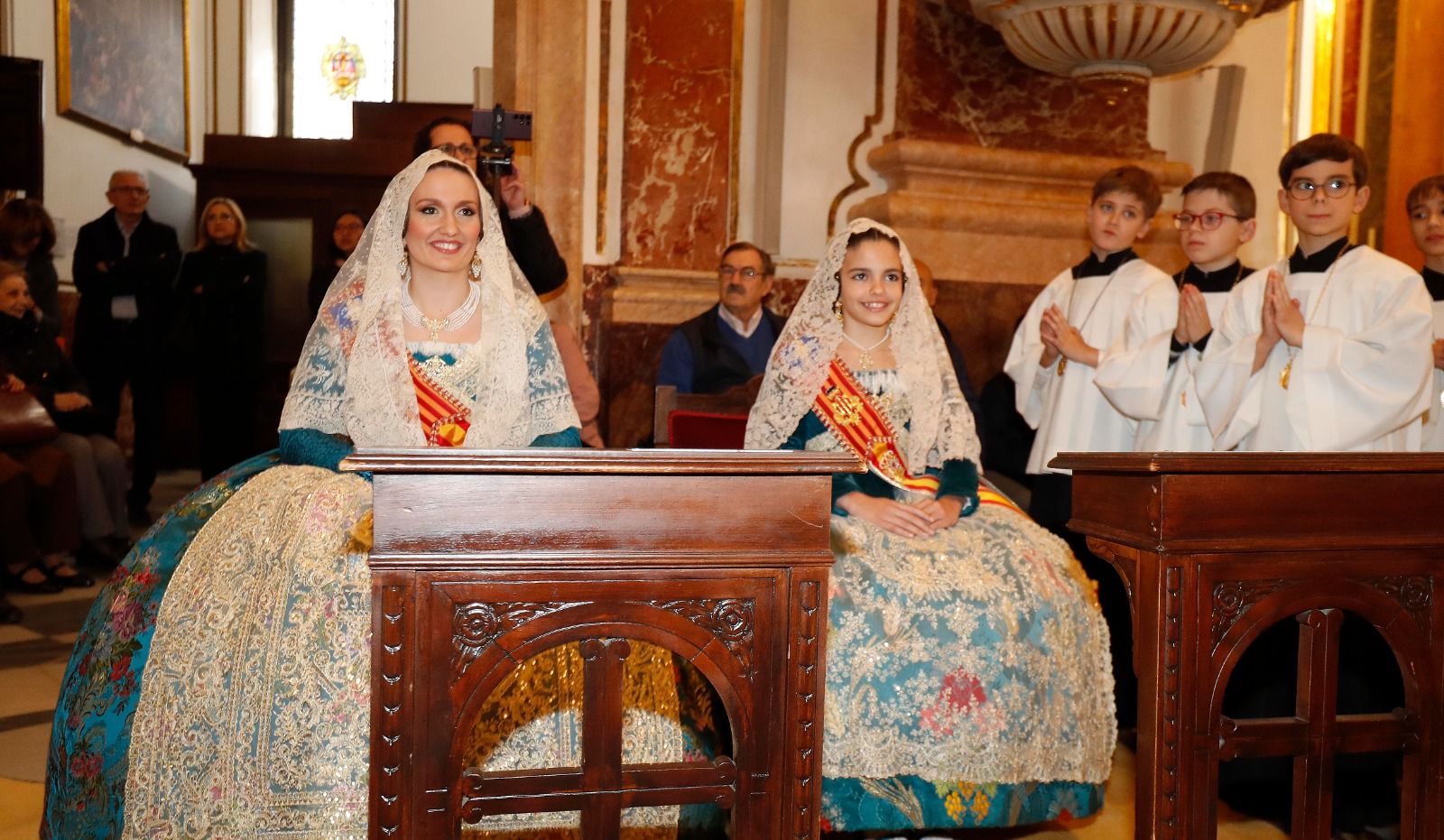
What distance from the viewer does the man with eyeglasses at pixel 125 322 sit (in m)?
7.73

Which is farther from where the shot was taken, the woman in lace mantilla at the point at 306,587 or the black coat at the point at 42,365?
the black coat at the point at 42,365

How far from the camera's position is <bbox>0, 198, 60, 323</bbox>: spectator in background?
674cm

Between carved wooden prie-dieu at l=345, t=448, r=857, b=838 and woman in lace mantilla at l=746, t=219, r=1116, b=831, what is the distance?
87cm

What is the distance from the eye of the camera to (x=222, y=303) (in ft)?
28.3

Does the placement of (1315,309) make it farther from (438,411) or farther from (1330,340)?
(438,411)

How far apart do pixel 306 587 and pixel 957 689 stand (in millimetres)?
1534

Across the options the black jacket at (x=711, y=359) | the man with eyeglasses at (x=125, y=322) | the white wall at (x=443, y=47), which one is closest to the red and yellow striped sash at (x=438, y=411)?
the black jacket at (x=711, y=359)

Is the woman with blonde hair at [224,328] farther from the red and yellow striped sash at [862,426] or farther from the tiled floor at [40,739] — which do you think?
the red and yellow striped sash at [862,426]

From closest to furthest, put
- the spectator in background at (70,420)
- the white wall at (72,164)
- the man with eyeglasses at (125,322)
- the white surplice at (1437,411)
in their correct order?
the white surplice at (1437,411)
the spectator in background at (70,420)
the man with eyeglasses at (125,322)
the white wall at (72,164)

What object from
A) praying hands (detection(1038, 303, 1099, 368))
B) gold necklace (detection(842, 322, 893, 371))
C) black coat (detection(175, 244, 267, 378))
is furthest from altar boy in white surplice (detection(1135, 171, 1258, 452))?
black coat (detection(175, 244, 267, 378))

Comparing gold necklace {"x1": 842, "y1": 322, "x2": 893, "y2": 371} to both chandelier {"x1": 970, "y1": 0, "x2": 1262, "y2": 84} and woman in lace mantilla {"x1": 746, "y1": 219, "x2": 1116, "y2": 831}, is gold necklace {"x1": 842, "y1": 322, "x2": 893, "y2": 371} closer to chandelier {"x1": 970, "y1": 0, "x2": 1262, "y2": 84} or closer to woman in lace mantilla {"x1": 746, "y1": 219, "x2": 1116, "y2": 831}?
woman in lace mantilla {"x1": 746, "y1": 219, "x2": 1116, "y2": 831}

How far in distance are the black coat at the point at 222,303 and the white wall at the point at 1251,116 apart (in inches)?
229

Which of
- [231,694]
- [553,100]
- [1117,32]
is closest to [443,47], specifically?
[553,100]

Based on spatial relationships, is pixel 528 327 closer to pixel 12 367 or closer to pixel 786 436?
pixel 786 436
